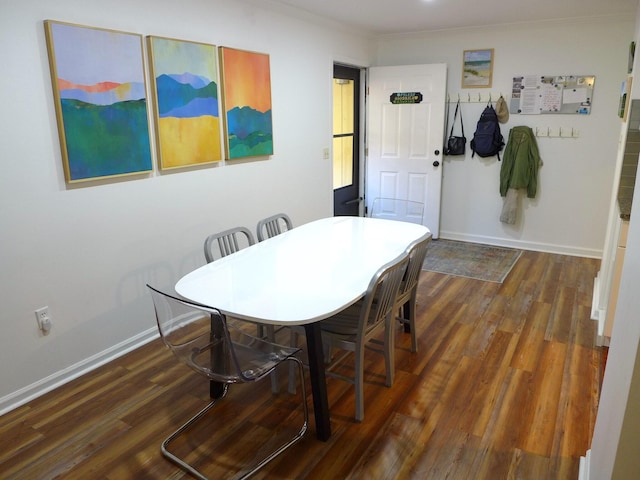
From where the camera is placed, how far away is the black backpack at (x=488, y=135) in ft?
15.9

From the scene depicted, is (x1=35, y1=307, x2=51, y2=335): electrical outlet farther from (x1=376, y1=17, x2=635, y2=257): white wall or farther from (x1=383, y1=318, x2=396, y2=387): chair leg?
(x1=376, y1=17, x2=635, y2=257): white wall

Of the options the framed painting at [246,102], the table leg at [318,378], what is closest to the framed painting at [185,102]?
the framed painting at [246,102]

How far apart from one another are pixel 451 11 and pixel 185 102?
2.49 meters

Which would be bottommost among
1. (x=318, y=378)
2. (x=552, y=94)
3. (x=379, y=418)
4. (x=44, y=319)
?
(x=379, y=418)

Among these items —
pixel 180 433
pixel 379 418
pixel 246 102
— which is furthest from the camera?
pixel 246 102

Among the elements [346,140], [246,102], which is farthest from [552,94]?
→ [246,102]

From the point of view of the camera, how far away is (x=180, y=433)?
219 cm

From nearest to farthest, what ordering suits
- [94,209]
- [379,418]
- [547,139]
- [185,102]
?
1. [379,418]
2. [94,209]
3. [185,102]
4. [547,139]

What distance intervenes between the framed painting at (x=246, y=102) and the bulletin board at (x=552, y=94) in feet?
8.60

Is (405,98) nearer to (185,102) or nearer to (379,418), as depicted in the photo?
(185,102)

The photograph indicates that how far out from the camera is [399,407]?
239 cm

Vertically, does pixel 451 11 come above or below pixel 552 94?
above

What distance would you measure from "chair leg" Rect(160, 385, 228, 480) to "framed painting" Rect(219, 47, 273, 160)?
1841 mm

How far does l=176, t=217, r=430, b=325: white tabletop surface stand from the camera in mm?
1954
